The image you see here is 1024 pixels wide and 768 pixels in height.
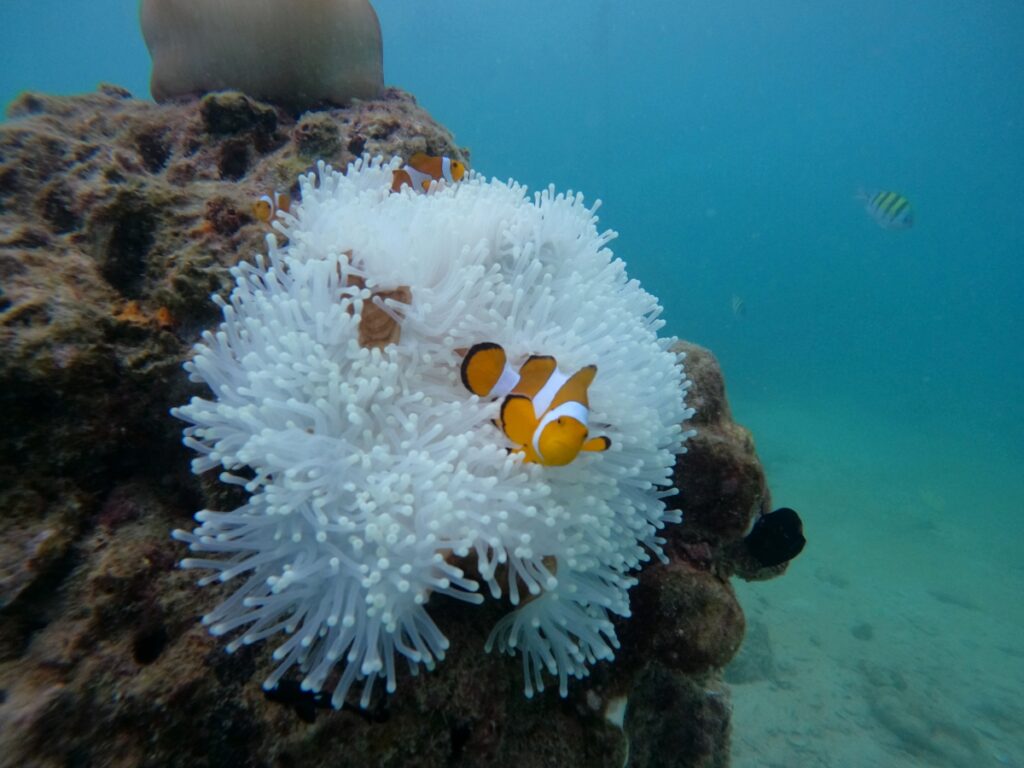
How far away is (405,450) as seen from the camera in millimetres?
1523

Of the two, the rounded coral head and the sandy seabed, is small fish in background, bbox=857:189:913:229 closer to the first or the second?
the sandy seabed

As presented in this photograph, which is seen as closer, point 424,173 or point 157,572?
point 157,572

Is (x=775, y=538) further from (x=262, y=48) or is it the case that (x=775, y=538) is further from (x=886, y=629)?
(x=886, y=629)

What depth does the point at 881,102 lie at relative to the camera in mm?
67812

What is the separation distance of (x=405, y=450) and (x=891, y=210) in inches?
489

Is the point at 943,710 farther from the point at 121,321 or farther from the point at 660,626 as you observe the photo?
the point at 121,321

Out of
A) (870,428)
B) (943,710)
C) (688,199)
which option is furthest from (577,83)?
(943,710)

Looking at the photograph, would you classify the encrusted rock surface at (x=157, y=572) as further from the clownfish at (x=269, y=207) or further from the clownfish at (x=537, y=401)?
the clownfish at (x=537, y=401)

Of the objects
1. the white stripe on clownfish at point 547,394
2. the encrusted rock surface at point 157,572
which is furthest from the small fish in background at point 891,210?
the white stripe on clownfish at point 547,394

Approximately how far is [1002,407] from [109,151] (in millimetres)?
49390

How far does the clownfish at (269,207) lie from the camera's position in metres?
2.14

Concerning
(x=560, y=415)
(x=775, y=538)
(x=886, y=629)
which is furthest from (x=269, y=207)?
(x=886, y=629)

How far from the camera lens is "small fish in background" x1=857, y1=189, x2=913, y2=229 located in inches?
415

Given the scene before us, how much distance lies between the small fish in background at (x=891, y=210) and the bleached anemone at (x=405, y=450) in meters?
11.3
